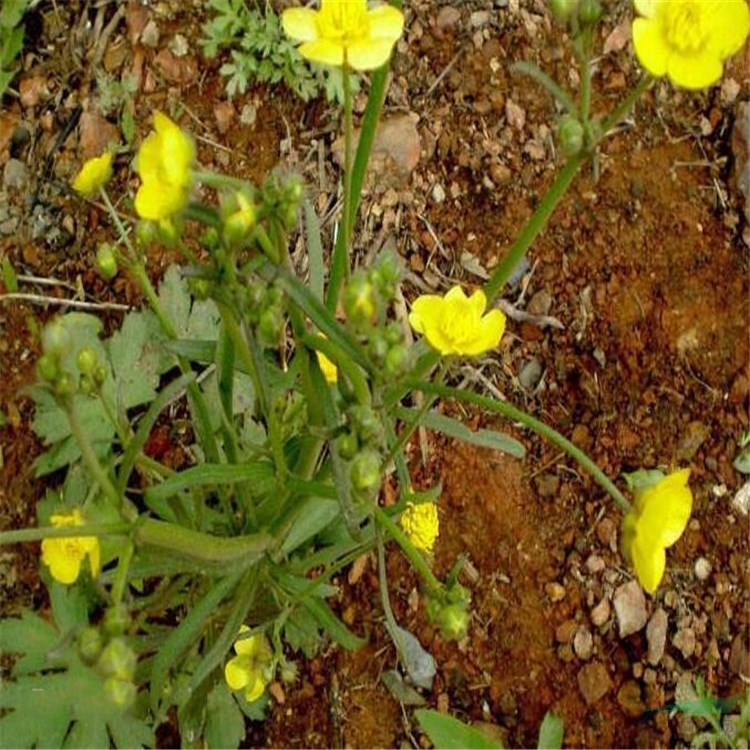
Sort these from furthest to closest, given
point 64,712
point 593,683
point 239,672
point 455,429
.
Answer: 1. point 593,683
2. point 64,712
3. point 239,672
4. point 455,429

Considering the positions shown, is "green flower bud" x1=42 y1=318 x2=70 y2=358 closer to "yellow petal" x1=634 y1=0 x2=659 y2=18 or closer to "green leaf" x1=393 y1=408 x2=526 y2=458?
"green leaf" x1=393 y1=408 x2=526 y2=458

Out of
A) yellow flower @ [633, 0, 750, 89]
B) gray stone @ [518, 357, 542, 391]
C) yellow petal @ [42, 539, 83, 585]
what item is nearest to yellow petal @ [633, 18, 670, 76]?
yellow flower @ [633, 0, 750, 89]

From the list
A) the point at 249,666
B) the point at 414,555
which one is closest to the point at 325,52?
the point at 414,555

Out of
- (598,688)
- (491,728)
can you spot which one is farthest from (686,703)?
(491,728)

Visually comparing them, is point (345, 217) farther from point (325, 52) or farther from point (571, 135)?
point (571, 135)

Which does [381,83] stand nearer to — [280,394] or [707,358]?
[280,394]

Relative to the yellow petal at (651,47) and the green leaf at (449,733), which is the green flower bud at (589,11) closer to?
the yellow petal at (651,47)
